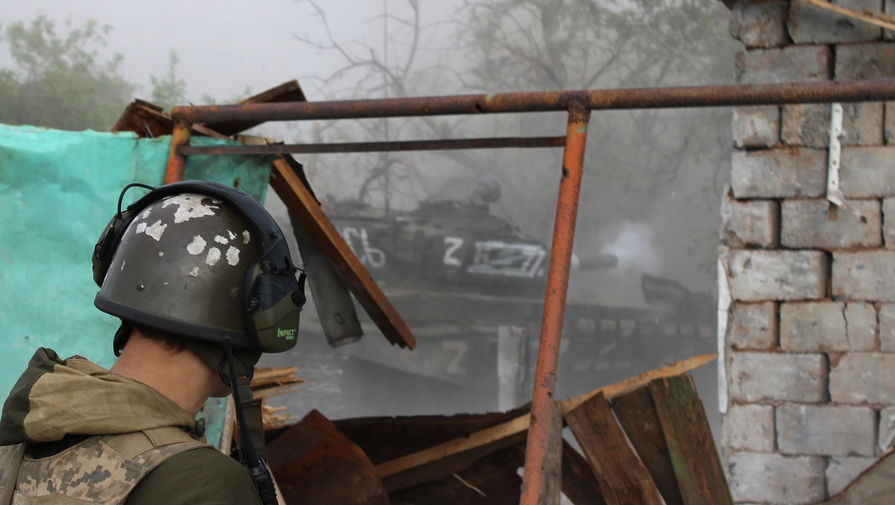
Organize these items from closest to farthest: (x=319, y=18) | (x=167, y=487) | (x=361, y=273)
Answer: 1. (x=167, y=487)
2. (x=361, y=273)
3. (x=319, y=18)

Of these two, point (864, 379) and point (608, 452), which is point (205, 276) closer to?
point (608, 452)

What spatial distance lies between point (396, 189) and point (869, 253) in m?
17.5

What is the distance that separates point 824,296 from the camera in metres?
4.53

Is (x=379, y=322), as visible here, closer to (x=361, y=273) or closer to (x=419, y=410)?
(x=361, y=273)

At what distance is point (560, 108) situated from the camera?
2.72 meters

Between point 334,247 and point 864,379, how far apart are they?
3094 millimetres

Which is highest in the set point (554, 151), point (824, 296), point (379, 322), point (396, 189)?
point (554, 151)

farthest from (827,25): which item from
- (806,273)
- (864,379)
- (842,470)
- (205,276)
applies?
(205,276)

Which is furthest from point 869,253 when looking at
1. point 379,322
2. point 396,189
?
point 396,189

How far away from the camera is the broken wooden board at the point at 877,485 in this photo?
131 inches

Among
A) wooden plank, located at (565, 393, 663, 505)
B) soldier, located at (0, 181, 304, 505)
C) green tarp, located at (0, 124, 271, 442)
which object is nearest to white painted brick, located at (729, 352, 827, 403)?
wooden plank, located at (565, 393, 663, 505)

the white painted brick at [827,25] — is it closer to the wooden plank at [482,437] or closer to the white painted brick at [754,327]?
the white painted brick at [754,327]

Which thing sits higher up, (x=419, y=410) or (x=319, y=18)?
(x=319, y=18)

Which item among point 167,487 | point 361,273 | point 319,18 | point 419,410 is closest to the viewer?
point 167,487
